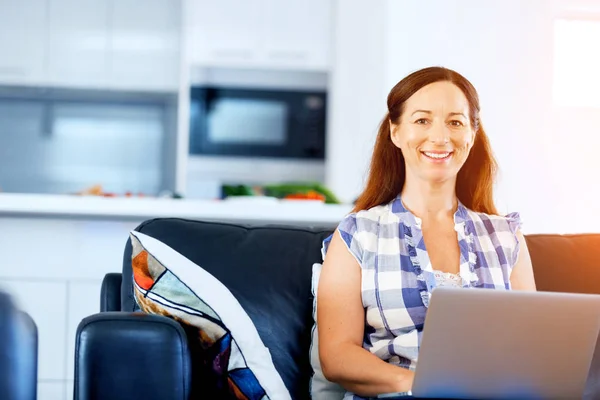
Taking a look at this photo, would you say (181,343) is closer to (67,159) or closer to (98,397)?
(98,397)

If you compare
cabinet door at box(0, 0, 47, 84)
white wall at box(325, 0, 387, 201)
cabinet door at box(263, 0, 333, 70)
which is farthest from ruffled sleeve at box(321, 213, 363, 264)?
cabinet door at box(0, 0, 47, 84)

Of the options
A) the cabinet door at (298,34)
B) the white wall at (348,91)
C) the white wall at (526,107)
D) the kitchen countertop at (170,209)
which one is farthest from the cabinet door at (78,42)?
the kitchen countertop at (170,209)

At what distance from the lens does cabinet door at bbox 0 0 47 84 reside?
5.09m

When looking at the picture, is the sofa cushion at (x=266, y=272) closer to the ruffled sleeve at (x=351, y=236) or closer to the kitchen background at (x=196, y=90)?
the ruffled sleeve at (x=351, y=236)

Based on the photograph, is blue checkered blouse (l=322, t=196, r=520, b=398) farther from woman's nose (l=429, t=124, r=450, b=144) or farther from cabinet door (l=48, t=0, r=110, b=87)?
cabinet door (l=48, t=0, r=110, b=87)

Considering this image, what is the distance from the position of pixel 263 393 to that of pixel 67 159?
3.89 meters

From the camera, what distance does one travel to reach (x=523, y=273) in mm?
1931

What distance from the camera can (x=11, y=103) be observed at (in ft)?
17.4

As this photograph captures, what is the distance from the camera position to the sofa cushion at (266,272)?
1863 millimetres

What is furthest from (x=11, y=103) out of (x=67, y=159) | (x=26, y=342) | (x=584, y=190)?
(x=26, y=342)

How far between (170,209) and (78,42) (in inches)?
103

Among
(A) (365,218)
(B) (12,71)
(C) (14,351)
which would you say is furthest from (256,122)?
(C) (14,351)

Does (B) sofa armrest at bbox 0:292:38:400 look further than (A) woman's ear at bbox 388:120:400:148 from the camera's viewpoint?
No

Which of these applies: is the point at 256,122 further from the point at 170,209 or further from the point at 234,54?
the point at 170,209
